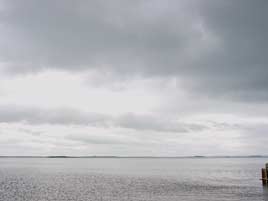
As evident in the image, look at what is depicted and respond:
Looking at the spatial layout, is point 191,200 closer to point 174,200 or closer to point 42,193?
point 174,200

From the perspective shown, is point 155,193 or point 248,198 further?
point 155,193

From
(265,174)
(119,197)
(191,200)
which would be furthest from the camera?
(265,174)

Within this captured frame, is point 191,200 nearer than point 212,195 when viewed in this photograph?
Yes

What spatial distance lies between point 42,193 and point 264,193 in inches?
1434

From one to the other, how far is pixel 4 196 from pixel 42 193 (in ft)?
20.8

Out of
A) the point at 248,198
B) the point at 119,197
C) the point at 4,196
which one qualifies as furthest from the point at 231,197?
the point at 4,196

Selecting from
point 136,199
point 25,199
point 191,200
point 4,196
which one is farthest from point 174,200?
point 4,196

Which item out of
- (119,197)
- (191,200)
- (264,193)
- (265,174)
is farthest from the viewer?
(265,174)

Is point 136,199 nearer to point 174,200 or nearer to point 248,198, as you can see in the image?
point 174,200

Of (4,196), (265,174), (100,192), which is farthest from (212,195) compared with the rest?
(4,196)

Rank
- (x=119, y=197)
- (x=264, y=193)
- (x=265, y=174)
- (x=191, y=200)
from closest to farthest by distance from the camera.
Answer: (x=191, y=200) < (x=119, y=197) < (x=264, y=193) < (x=265, y=174)

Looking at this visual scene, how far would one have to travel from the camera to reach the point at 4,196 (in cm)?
5722

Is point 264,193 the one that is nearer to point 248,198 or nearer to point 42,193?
point 248,198

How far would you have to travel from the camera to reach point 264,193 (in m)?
60.8
